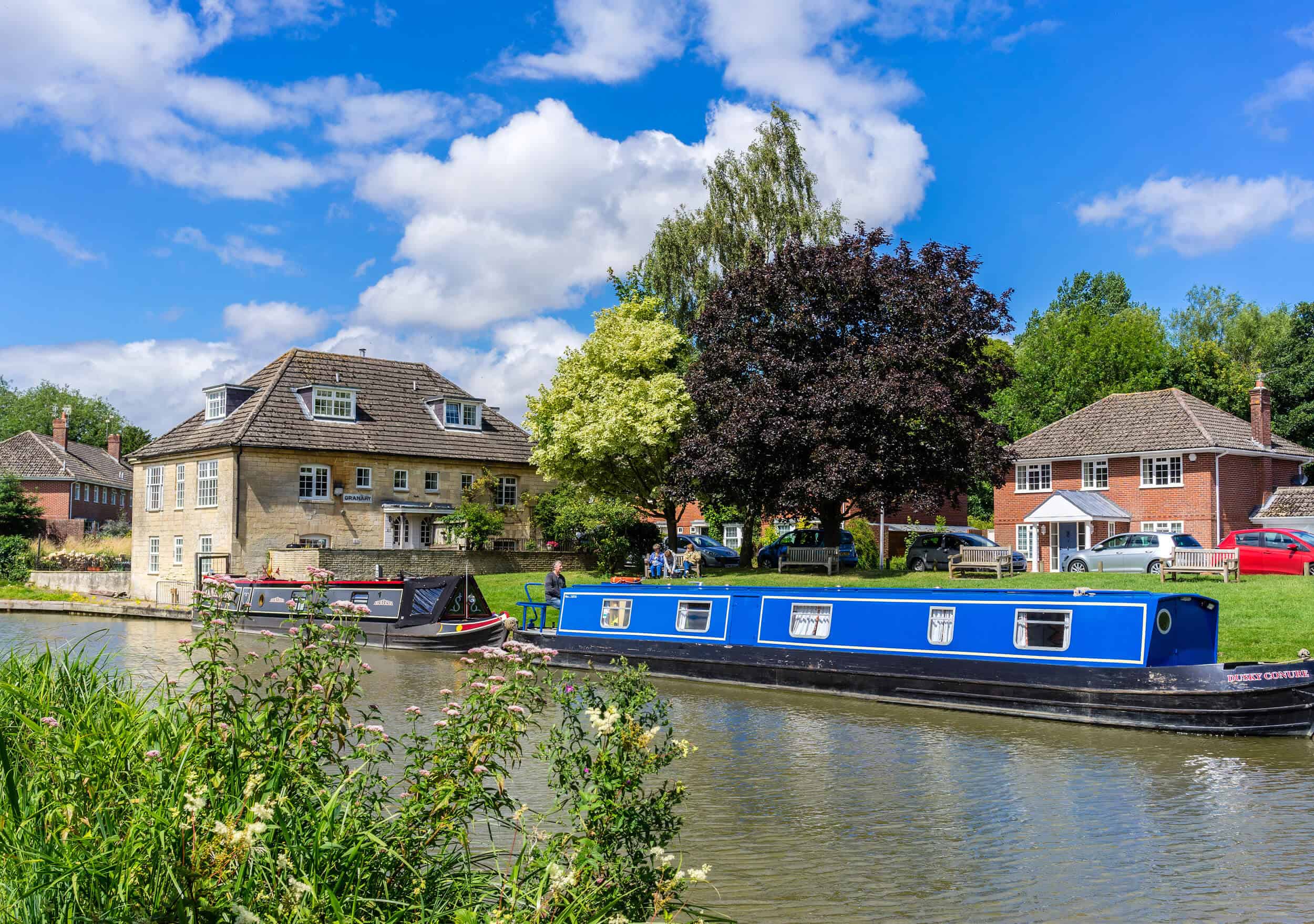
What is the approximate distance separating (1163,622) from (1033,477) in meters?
Answer: 30.1

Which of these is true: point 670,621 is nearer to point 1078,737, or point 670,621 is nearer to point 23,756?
point 1078,737

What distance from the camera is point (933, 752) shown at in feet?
44.7

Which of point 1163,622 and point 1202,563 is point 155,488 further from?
point 1163,622

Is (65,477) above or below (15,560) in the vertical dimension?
above

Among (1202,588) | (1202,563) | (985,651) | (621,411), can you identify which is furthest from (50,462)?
(985,651)

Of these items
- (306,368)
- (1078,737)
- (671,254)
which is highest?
(671,254)

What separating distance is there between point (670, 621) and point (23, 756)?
15.2 metres

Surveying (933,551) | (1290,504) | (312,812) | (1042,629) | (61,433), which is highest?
(61,433)

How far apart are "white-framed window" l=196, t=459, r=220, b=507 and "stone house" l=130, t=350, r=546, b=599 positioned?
0.16 feet

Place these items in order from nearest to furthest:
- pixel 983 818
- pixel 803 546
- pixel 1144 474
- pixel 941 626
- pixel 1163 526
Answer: pixel 983 818, pixel 941 626, pixel 803 546, pixel 1163 526, pixel 1144 474

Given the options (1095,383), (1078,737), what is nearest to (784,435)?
(1078,737)

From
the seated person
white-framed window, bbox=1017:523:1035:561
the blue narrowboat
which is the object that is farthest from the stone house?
white-framed window, bbox=1017:523:1035:561

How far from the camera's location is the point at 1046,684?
16.0 meters

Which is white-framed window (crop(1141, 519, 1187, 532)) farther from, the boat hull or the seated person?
the boat hull
